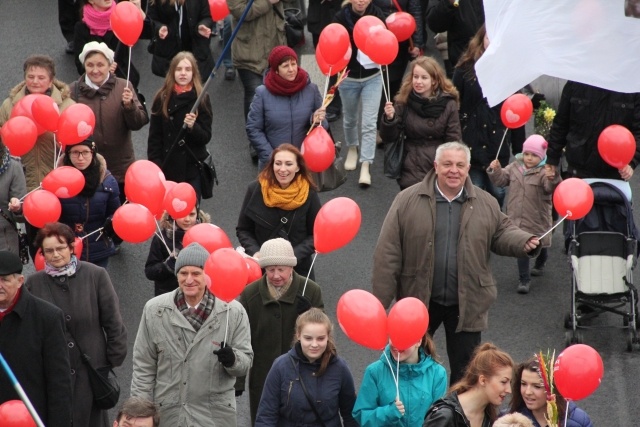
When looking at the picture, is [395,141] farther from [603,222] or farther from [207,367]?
[207,367]

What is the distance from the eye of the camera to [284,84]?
1090 cm

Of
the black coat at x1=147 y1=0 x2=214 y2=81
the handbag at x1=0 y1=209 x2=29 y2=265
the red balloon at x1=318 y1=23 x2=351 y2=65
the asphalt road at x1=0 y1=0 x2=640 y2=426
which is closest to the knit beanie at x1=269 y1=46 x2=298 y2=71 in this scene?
the red balloon at x1=318 y1=23 x2=351 y2=65

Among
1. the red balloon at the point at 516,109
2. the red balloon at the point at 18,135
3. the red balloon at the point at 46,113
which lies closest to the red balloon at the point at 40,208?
the red balloon at the point at 18,135

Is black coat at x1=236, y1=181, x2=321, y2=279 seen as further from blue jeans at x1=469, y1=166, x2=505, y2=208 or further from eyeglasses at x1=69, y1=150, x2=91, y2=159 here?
blue jeans at x1=469, y1=166, x2=505, y2=208

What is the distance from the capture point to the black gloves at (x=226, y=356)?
7840mm

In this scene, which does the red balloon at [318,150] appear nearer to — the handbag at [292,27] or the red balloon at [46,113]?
the red balloon at [46,113]

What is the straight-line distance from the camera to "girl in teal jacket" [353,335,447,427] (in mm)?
7582

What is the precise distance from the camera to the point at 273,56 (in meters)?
10.8

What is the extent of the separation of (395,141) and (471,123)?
98 cm

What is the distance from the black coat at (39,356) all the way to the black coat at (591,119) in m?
4.46

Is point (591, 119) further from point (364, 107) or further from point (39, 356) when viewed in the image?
point (39, 356)

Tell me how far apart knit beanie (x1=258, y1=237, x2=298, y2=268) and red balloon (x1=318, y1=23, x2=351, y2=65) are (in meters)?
2.84

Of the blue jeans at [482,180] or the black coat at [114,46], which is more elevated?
the black coat at [114,46]

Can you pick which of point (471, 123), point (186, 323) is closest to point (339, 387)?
point (186, 323)
